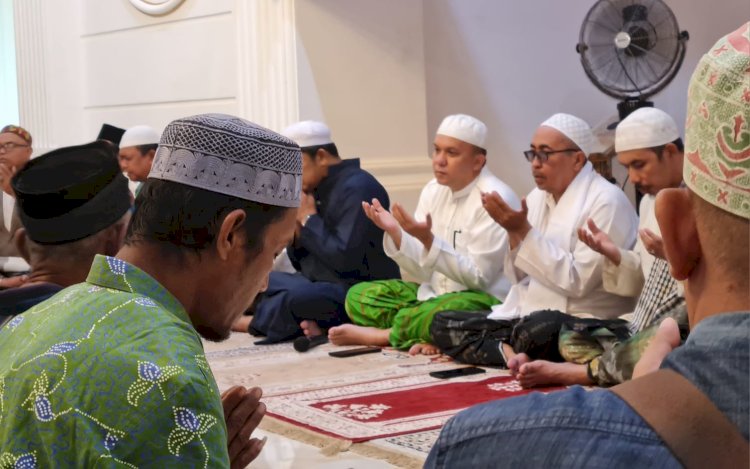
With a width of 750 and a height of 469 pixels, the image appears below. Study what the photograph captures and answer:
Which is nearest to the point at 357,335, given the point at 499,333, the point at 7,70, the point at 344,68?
the point at 499,333

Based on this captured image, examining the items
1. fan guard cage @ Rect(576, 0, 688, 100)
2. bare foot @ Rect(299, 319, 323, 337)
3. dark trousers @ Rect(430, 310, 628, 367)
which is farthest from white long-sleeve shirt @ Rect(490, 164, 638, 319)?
fan guard cage @ Rect(576, 0, 688, 100)

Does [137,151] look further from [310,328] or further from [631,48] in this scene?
[631,48]

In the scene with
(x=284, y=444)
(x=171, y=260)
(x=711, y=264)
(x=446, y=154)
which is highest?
(x=711, y=264)

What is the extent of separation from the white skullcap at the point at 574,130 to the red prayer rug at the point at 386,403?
1233 mm

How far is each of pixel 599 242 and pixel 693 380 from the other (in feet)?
13.3

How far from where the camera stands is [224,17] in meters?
8.19

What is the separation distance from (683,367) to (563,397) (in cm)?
11

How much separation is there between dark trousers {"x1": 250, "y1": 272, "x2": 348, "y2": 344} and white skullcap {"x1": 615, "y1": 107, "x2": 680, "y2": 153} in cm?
194

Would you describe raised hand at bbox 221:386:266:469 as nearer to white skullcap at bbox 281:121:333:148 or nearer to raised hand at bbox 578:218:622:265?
raised hand at bbox 578:218:622:265

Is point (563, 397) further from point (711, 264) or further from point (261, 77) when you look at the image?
point (261, 77)

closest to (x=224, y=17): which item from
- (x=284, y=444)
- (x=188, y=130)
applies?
(x=284, y=444)

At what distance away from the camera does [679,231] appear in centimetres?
112

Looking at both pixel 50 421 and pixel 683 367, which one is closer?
pixel 683 367

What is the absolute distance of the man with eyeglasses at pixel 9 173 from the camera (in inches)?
315
